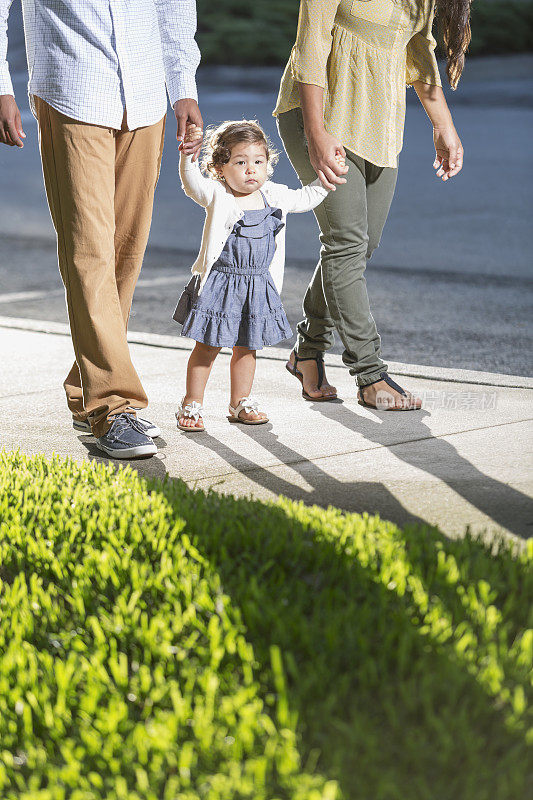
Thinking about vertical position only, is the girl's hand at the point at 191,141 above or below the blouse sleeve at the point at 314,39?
below

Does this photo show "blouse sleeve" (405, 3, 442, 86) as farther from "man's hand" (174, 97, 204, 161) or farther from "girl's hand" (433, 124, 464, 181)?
"man's hand" (174, 97, 204, 161)

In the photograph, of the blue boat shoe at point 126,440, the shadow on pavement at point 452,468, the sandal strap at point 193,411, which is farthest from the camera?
the sandal strap at point 193,411

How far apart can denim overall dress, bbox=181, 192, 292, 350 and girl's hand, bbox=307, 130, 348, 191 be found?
26 centimetres

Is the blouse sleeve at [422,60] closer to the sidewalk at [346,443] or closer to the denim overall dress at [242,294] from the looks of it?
the denim overall dress at [242,294]

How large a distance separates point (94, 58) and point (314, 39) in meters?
0.96

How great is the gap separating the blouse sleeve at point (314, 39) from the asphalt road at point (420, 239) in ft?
7.70

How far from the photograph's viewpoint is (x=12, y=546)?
309cm

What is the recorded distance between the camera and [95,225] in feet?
14.0

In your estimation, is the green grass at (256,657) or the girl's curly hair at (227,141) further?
the girl's curly hair at (227,141)

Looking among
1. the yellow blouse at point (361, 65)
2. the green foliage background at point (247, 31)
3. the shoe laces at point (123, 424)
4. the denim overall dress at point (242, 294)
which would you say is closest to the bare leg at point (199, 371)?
the denim overall dress at point (242, 294)

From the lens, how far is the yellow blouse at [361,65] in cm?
456

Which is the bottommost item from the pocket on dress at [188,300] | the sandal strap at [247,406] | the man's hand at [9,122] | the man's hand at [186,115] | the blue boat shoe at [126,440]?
the blue boat shoe at [126,440]

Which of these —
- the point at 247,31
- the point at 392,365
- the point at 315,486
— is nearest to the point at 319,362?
the point at 392,365

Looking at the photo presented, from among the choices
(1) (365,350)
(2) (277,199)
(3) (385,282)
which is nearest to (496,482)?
(1) (365,350)
